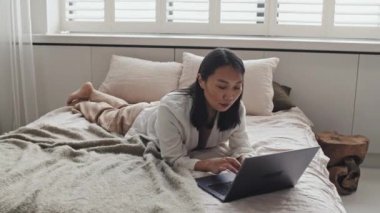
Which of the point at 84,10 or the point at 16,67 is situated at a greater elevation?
the point at 84,10

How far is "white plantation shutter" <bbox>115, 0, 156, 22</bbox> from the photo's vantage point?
3314 mm

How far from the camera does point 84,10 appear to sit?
3.36 meters

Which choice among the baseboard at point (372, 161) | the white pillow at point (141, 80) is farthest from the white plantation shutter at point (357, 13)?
the white pillow at point (141, 80)

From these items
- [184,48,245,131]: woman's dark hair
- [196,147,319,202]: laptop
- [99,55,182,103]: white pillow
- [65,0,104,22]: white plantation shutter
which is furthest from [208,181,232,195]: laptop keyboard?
[65,0,104,22]: white plantation shutter

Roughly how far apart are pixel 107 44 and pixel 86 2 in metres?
0.43

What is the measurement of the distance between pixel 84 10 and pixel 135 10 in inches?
14.3

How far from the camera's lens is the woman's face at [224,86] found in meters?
1.69

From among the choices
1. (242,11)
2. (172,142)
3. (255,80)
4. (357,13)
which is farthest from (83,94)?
(357,13)

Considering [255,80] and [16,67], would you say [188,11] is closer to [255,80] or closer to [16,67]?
[255,80]

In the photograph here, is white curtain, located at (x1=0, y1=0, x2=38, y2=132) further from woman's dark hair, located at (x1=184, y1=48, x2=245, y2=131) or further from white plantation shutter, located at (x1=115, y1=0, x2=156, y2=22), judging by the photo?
woman's dark hair, located at (x1=184, y1=48, x2=245, y2=131)

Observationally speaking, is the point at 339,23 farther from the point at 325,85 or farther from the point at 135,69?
the point at 135,69

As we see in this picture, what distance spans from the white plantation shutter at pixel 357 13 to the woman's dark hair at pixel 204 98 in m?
1.64

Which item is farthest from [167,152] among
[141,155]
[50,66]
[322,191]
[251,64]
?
[50,66]

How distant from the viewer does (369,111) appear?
3035 mm
